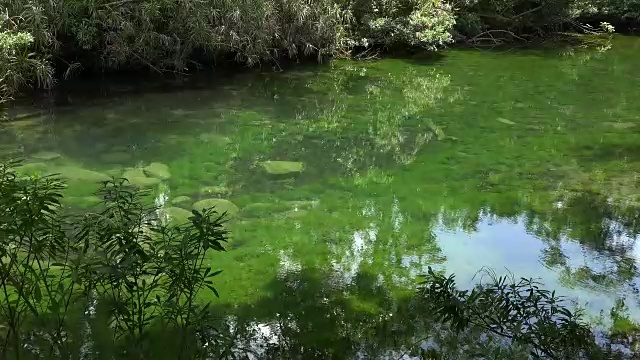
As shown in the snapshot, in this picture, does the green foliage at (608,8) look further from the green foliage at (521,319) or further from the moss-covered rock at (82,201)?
the green foliage at (521,319)

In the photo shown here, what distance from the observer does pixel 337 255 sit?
4203 mm

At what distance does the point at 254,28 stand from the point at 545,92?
16.0ft

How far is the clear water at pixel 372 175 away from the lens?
3761 millimetres

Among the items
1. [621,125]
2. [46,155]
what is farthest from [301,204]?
[621,125]

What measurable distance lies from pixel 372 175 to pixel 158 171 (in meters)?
2.13

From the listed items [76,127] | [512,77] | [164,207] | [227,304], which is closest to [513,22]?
[512,77]

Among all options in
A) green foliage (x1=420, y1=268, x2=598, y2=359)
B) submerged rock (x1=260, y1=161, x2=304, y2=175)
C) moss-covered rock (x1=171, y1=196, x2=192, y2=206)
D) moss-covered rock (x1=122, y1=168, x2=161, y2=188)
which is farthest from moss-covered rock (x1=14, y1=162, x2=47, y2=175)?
green foliage (x1=420, y1=268, x2=598, y2=359)

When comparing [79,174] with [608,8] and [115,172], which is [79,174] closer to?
[115,172]

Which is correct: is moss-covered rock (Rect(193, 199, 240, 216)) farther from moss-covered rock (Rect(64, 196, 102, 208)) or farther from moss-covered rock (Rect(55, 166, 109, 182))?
moss-covered rock (Rect(55, 166, 109, 182))

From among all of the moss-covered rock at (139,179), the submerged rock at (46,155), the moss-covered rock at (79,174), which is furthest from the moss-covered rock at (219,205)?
the submerged rock at (46,155)

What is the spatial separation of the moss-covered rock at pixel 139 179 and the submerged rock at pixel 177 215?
695 millimetres

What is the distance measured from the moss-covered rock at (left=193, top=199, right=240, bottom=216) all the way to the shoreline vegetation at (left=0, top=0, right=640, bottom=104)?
4.31 metres

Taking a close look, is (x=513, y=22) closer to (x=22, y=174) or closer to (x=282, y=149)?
(x=282, y=149)

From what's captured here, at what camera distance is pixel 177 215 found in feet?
15.5
